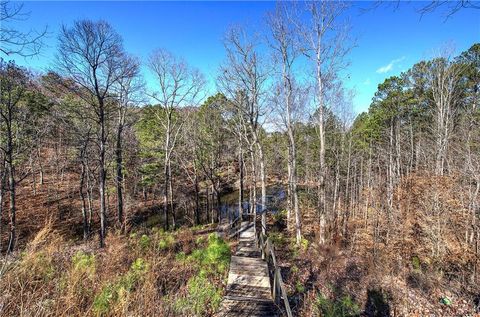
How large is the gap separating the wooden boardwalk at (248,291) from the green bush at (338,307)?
1.36 metres

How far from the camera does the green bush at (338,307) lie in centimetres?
559

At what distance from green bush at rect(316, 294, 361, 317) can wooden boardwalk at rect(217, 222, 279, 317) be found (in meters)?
1.36

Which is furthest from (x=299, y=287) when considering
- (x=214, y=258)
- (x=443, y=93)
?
(x=443, y=93)

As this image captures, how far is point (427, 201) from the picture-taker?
10.4 metres

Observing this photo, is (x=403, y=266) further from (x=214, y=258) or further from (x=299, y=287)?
(x=214, y=258)

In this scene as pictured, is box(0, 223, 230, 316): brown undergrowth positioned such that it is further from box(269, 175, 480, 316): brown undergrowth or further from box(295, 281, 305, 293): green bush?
box(269, 175, 480, 316): brown undergrowth

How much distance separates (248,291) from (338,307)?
2318 millimetres

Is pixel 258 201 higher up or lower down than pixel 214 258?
lower down

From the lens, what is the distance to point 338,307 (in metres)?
5.84

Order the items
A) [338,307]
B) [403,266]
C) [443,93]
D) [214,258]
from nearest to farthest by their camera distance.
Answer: [338,307] < [214,258] < [403,266] < [443,93]

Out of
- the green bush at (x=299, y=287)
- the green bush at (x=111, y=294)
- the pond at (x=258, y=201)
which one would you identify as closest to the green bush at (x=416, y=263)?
the green bush at (x=299, y=287)

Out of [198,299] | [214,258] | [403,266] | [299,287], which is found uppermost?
[198,299]

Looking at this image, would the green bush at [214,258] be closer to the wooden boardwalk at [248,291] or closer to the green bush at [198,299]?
the wooden boardwalk at [248,291]

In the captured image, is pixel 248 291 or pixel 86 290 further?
pixel 248 291
